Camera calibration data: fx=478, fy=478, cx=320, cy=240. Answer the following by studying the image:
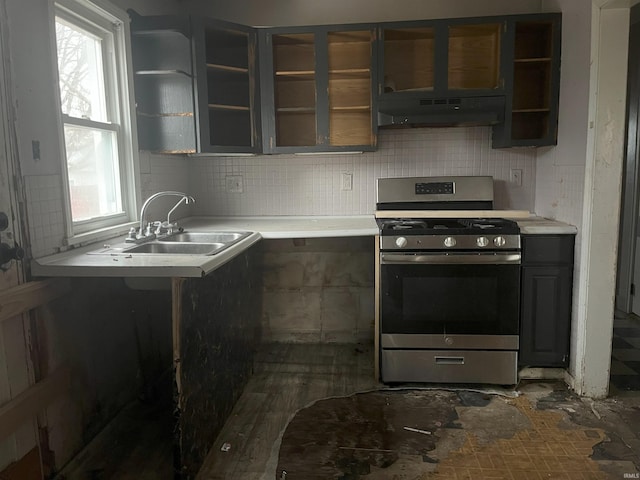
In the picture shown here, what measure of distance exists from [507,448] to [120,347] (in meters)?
1.94

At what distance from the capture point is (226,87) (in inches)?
125

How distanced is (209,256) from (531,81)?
242 cm

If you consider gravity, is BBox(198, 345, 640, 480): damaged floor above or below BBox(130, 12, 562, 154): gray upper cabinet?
below

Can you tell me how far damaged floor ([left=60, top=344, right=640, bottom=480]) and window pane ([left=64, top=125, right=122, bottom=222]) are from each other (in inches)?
42.9

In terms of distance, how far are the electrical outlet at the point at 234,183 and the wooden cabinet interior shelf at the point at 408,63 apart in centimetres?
123

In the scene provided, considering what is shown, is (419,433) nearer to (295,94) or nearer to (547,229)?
(547,229)

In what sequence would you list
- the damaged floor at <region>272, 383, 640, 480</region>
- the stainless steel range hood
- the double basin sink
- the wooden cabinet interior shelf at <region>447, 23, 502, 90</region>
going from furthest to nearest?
1. the wooden cabinet interior shelf at <region>447, 23, 502, 90</region>
2. the stainless steel range hood
3. the double basin sink
4. the damaged floor at <region>272, 383, 640, 480</region>

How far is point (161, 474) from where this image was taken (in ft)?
6.64

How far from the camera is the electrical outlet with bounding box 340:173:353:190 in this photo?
339cm

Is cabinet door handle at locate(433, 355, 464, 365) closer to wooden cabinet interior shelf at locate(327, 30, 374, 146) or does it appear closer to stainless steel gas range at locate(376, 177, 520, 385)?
stainless steel gas range at locate(376, 177, 520, 385)

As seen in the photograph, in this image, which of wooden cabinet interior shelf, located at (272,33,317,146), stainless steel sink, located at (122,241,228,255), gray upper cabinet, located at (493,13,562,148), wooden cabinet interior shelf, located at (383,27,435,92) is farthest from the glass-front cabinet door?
stainless steel sink, located at (122,241,228,255)

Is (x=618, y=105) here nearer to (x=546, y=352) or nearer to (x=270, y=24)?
(x=546, y=352)

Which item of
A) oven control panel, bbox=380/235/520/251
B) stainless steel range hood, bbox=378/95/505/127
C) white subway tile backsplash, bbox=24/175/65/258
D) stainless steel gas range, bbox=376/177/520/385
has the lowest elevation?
stainless steel gas range, bbox=376/177/520/385

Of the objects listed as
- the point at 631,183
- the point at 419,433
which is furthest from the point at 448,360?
the point at 631,183
